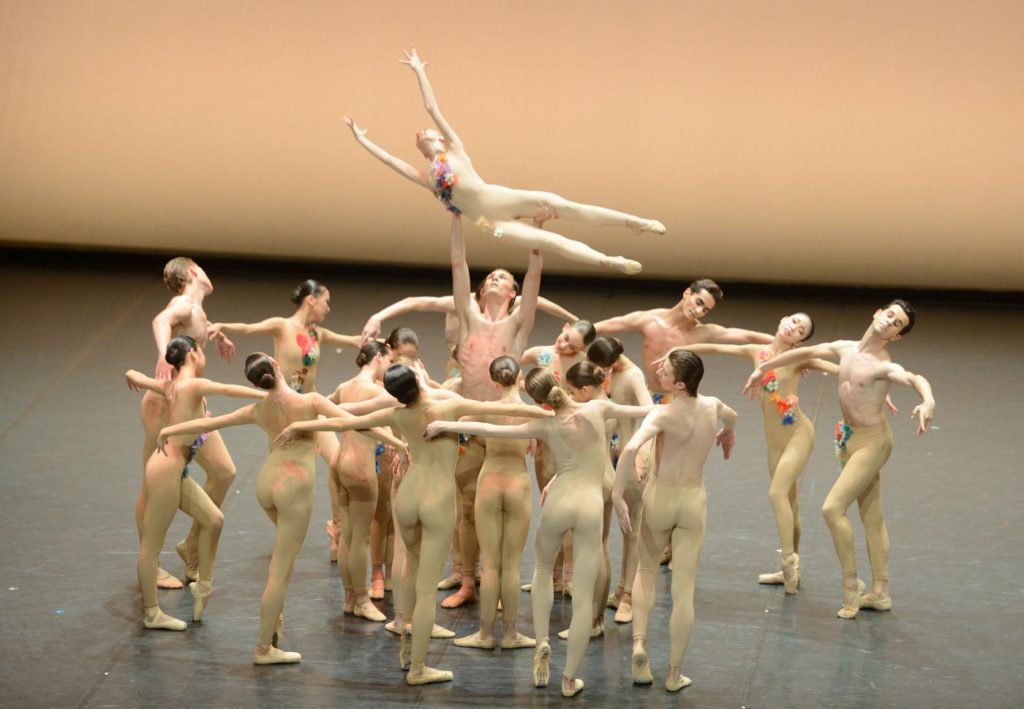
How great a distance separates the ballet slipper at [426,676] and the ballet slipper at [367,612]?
621 millimetres

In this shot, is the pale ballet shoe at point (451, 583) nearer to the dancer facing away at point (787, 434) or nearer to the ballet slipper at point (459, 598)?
the ballet slipper at point (459, 598)

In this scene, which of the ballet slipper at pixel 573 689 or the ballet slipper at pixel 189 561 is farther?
the ballet slipper at pixel 189 561

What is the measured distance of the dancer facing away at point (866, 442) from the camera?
6785mm

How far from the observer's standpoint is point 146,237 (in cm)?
1227

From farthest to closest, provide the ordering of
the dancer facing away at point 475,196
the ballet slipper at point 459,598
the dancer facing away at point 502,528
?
the ballet slipper at point 459,598 → the dancer facing away at point 475,196 → the dancer facing away at point 502,528

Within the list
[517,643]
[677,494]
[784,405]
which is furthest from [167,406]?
[784,405]

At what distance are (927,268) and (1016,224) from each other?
729mm

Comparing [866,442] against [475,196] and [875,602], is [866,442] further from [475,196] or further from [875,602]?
[475,196]

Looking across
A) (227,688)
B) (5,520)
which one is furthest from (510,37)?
(227,688)

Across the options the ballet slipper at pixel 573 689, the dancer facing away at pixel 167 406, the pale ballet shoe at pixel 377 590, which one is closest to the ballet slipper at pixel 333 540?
the pale ballet shoe at pixel 377 590

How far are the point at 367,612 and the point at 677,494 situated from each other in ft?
5.18

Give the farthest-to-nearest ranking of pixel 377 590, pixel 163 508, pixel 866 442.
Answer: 1. pixel 377 590
2. pixel 866 442
3. pixel 163 508

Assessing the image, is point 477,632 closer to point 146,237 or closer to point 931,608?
point 931,608

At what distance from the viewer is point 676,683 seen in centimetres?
613
